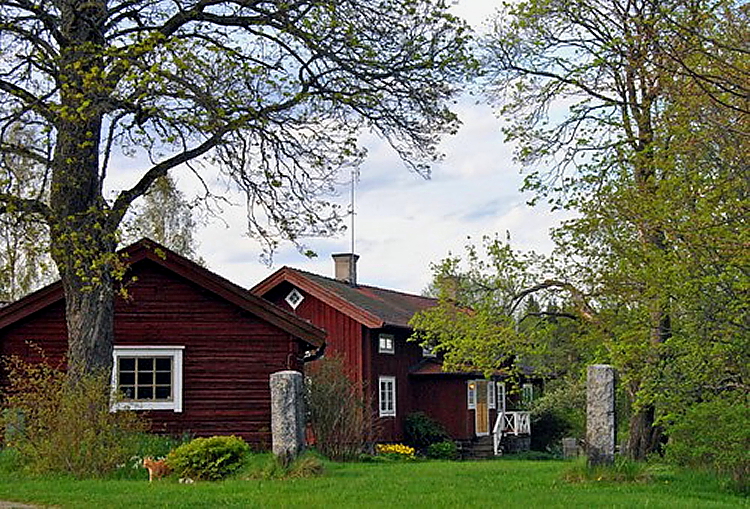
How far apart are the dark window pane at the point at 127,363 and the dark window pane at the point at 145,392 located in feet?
1.84

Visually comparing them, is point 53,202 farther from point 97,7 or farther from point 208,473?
point 208,473

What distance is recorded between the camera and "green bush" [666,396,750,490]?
16.4 meters

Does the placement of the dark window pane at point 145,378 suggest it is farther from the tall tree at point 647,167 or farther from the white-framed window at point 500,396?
the white-framed window at point 500,396

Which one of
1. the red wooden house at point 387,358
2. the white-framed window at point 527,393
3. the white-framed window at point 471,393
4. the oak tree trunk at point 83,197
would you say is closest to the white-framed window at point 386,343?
the red wooden house at point 387,358

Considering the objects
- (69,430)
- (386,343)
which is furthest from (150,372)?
(386,343)

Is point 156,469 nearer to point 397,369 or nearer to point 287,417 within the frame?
point 287,417

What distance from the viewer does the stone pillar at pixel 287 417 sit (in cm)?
1606

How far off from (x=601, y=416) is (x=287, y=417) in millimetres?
4841

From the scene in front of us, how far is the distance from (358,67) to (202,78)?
10.4 ft

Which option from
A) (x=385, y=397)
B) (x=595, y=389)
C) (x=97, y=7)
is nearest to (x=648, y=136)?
(x=595, y=389)

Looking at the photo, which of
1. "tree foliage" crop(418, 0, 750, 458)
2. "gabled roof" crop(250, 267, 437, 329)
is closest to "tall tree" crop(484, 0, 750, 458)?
"tree foliage" crop(418, 0, 750, 458)

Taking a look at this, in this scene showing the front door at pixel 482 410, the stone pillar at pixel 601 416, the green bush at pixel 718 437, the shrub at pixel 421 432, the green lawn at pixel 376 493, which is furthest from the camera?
the front door at pixel 482 410

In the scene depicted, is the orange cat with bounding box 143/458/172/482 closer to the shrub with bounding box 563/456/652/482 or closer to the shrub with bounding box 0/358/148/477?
the shrub with bounding box 0/358/148/477

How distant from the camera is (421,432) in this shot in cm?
3906
